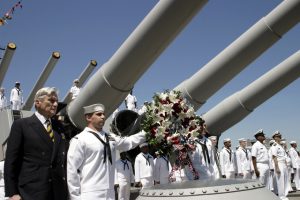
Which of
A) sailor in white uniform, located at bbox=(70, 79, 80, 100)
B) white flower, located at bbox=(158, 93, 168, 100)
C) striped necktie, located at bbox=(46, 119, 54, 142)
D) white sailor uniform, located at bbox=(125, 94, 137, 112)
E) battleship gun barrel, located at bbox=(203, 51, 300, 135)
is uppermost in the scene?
sailor in white uniform, located at bbox=(70, 79, 80, 100)

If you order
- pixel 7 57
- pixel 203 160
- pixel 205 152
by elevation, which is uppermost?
pixel 7 57

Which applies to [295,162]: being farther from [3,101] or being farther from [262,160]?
[3,101]

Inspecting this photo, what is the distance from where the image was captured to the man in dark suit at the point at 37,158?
9.30 ft

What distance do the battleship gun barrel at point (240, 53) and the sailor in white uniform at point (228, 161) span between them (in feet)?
11.0

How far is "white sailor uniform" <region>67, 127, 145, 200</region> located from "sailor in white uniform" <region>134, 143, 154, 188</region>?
4821 mm

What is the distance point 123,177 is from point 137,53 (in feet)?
10.9

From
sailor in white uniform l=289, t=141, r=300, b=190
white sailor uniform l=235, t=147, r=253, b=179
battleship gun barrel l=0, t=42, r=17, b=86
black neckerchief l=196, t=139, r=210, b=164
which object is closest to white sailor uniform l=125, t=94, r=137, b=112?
white sailor uniform l=235, t=147, r=253, b=179

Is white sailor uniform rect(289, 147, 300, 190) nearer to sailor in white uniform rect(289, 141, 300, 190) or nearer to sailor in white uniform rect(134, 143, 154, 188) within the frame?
sailor in white uniform rect(289, 141, 300, 190)

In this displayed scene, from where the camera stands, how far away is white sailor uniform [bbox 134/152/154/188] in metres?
8.19

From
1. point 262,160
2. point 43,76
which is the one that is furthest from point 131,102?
point 262,160

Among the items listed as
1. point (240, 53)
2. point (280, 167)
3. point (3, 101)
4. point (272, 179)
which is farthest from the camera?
point (3, 101)

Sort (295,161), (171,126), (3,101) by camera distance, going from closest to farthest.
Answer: (171,126) → (295,161) → (3,101)

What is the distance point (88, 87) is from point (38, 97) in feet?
12.9

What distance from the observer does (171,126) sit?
12.6 feet
